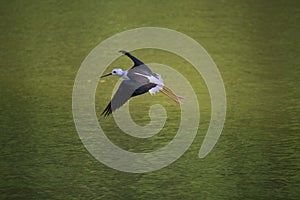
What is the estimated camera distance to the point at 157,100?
6.29 metres

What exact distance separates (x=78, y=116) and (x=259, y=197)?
191cm

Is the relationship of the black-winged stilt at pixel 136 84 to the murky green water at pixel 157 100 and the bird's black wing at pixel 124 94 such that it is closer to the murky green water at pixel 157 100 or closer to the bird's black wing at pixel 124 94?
the bird's black wing at pixel 124 94

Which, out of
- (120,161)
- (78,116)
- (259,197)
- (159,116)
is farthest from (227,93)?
(259,197)

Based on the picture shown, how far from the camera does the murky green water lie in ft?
15.2

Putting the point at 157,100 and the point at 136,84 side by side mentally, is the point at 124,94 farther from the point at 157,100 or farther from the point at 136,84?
the point at 157,100

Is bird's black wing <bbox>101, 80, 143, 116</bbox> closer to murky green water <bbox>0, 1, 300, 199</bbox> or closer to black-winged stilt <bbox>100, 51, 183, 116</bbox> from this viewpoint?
black-winged stilt <bbox>100, 51, 183, 116</bbox>

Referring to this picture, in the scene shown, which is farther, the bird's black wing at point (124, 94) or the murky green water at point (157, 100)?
the bird's black wing at point (124, 94)

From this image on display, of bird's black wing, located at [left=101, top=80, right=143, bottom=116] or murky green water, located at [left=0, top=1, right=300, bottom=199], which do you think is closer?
murky green water, located at [left=0, top=1, right=300, bottom=199]

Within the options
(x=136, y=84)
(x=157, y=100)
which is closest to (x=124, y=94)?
(x=136, y=84)

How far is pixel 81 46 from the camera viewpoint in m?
7.70

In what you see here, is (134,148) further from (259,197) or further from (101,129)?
Result: (259,197)

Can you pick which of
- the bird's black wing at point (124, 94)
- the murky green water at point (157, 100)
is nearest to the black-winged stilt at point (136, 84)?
the bird's black wing at point (124, 94)

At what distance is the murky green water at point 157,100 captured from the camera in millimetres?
4625

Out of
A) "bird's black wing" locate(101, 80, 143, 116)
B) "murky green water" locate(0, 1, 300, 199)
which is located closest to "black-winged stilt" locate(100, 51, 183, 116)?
"bird's black wing" locate(101, 80, 143, 116)
